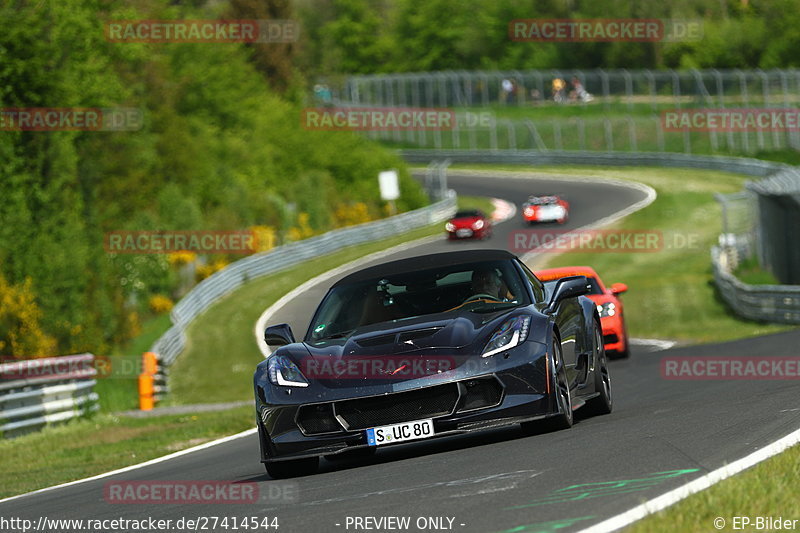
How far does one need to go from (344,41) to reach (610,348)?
435 feet

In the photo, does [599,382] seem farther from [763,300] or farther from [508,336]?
[763,300]

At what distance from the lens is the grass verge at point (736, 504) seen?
5740 mm

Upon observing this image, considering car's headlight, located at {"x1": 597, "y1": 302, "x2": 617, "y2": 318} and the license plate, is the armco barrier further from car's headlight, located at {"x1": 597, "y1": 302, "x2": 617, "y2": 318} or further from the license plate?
the license plate

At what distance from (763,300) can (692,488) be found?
24116 millimetres

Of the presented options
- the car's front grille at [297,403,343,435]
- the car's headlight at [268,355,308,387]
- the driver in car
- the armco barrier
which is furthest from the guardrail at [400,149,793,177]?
the car's front grille at [297,403,343,435]

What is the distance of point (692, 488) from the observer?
21.7ft

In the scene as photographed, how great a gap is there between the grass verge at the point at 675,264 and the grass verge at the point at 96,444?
11.4 meters

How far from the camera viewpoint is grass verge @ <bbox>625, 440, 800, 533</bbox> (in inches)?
226

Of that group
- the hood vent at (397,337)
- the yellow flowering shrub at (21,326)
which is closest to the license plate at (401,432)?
the hood vent at (397,337)

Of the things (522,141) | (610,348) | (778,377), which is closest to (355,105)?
(522,141)

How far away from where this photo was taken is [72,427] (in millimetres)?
20844

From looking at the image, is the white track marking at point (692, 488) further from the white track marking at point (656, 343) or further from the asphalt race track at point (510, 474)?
the white track marking at point (656, 343)

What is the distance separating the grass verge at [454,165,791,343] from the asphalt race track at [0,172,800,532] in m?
16.5

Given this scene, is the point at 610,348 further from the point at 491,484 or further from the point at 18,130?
the point at 18,130
